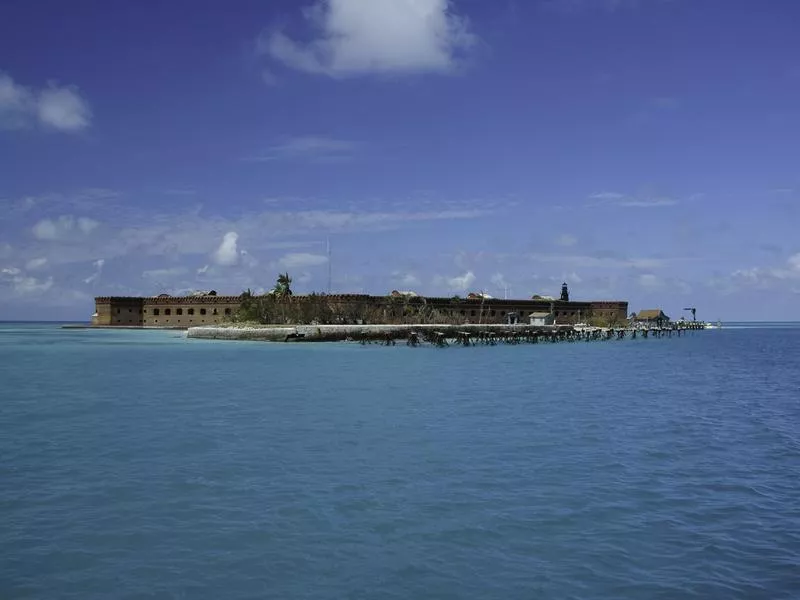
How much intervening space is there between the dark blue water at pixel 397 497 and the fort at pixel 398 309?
57738 mm

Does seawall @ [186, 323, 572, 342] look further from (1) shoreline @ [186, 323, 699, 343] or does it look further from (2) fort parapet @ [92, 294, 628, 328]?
(2) fort parapet @ [92, 294, 628, 328]

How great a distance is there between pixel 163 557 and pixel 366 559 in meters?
1.95

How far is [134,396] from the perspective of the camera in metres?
20.3

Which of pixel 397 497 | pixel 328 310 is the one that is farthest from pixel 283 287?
pixel 397 497

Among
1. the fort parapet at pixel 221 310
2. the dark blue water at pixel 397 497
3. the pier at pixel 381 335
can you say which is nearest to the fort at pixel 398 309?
the fort parapet at pixel 221 310

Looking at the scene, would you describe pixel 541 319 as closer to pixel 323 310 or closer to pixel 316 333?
pixel 323 310

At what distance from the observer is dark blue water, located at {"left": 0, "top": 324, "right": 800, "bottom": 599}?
6.61 meters

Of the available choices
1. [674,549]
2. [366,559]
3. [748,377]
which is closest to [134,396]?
[366,559]

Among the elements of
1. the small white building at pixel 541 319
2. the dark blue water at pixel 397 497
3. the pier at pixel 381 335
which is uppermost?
the small white building at pixel 541 319

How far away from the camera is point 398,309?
74875mm

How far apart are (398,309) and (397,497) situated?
65.7 m

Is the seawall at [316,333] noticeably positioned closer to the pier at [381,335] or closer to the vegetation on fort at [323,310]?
the pier at [381,335]

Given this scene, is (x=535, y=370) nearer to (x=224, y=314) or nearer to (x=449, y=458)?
(x=449, y=458)

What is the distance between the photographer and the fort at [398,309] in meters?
79.1
